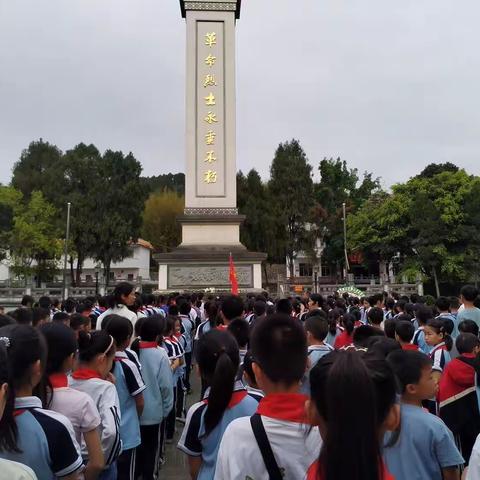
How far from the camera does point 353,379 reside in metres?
1.37

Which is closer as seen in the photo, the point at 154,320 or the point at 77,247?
the point at 154,320

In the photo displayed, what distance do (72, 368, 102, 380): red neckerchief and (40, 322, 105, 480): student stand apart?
30cm

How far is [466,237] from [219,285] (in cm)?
1430

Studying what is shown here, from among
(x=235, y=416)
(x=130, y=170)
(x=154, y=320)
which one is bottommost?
(x=235, y=416)

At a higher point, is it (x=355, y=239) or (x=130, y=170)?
(x=130, y=170)

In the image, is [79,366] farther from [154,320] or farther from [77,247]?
[77,247]

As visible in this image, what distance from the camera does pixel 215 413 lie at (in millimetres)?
2256

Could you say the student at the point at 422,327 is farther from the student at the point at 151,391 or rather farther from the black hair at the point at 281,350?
the black hair at the point at 281,350

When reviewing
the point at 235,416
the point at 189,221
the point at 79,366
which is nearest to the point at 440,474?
the point at 235,416

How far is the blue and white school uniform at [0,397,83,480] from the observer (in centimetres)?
189

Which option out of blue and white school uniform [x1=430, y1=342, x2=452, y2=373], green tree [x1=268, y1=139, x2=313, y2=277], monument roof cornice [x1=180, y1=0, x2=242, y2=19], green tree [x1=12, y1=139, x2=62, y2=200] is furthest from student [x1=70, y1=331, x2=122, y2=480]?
green tree [x1=12, y1=139, x2=62, y2=200]

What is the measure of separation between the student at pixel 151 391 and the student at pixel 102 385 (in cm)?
81

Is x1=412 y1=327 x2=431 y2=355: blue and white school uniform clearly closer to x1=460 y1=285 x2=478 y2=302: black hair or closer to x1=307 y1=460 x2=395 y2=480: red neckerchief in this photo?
x1=460 y1=285 x2=478 y2=302: black hair

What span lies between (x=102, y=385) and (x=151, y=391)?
106 centimetres
